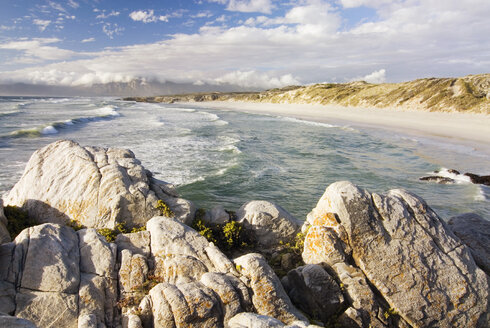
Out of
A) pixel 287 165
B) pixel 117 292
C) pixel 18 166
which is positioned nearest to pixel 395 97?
pixel 287 165

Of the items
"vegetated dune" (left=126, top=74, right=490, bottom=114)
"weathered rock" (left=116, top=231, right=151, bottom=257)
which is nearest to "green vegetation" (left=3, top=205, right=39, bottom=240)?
"weathered rock" (left=116, top=231, right=151, bottom=257)

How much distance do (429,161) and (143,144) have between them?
2677 centimetres

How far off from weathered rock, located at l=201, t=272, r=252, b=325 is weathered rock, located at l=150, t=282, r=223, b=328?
0.14 meters

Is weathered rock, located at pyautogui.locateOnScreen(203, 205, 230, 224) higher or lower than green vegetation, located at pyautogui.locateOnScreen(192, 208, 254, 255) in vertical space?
higher

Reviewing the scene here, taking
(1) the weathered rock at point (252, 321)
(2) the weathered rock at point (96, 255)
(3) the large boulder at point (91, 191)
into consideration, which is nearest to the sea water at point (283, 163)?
(3) the large boulder at point (91, 191)

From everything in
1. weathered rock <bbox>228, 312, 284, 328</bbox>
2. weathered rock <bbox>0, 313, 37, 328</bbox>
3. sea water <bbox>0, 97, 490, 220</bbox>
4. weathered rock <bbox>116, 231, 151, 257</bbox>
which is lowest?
sea water <bbox>0, 97, 490, 220</bbox>

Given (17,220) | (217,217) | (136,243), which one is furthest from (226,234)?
(17,220)

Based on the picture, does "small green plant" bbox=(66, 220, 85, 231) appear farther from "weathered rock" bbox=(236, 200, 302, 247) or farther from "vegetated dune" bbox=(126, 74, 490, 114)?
"vegetated dune" bbox=(126, 74, 490, 114)

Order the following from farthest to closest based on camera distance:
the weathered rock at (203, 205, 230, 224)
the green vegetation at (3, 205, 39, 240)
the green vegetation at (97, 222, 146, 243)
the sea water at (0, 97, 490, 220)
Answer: the sea water at (0, 97, 490, 220)
the weathered rock at (203, 205, 230, 224)
the green vegetation at (3, 205, 39, 240)
the green vegetation at (97, 222, 146, 243)

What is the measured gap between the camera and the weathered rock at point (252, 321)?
18.7 feet

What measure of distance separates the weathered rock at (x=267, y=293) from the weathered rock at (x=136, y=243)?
2.46 meters

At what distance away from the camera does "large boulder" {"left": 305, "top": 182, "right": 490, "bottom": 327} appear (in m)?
7.48

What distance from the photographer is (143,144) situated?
32969 millimetres

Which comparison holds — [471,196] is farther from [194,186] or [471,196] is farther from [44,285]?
[44,285]
